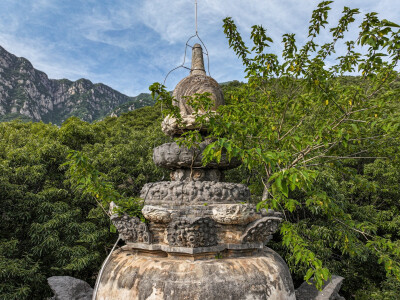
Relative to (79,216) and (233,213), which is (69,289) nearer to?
(79,216)

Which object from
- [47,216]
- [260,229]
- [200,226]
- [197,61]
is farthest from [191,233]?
[47,216]

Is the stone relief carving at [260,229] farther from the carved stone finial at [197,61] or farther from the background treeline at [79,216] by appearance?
the carved stone finial at [197,61]

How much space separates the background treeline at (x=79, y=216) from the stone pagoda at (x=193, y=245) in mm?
2333

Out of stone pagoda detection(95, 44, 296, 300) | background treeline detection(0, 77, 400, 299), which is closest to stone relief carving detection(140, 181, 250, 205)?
stone pagoda detection(95, 44, 296, 300)

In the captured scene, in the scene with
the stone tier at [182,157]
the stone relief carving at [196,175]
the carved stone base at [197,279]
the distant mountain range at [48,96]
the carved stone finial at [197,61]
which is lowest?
the carved stone base at [197,279]

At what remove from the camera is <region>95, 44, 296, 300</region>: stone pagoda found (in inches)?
126

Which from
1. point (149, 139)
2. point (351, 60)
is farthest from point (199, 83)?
point (149, 139)

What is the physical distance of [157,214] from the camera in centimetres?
345

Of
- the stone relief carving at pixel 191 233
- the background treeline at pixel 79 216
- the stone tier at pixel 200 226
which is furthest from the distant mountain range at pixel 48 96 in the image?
the stone relief carving at pixel 191 233

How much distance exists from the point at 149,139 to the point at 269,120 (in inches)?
303

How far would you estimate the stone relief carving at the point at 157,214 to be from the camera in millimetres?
3439

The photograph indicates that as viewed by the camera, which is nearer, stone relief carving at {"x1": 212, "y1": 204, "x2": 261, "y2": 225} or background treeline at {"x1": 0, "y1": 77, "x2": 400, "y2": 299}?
stone relief carving at {"x1": 212, "y1": 204, "x2": 261, "y2": 225}

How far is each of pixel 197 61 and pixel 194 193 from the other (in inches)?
92.3

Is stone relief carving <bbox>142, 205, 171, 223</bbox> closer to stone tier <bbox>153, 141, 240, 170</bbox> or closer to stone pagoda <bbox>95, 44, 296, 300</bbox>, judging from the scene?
stone pagoda <bbox>95, 44, 296, 300</bbox>
